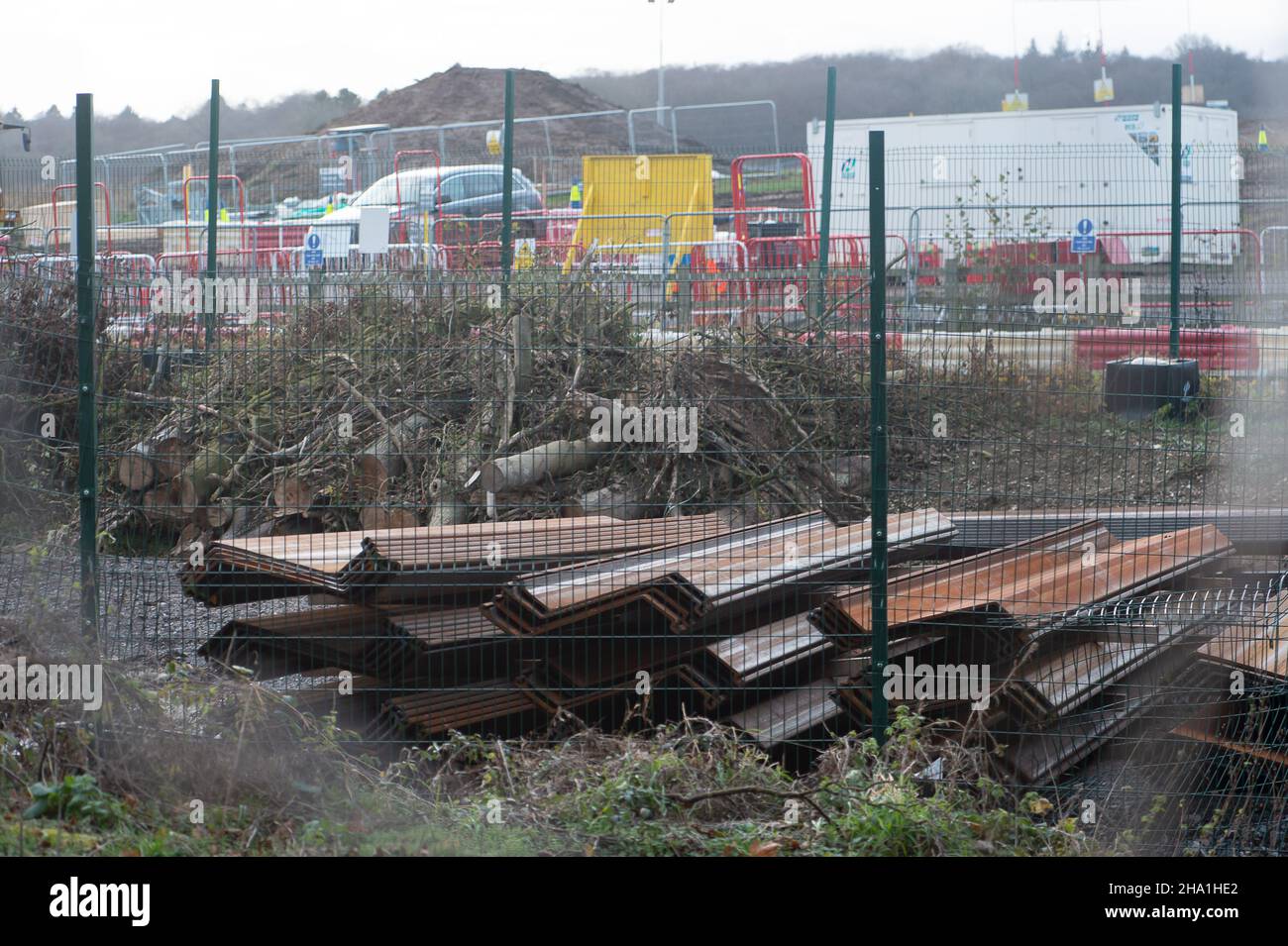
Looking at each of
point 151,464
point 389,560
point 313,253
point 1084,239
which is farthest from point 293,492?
point 1084,239

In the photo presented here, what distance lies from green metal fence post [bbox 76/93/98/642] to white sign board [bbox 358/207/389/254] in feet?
20.8

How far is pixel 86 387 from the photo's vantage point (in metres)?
5.44

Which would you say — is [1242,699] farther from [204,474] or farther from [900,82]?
[900,82]

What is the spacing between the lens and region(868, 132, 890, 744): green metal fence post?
5238 mm

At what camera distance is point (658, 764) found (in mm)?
4691

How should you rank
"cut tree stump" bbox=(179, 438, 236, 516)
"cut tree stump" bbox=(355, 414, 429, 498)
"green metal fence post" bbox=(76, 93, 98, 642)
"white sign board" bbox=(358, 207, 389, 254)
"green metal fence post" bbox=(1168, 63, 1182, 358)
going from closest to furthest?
"green metal fence post" bbox=(76, 93, 98, 642)
"cut tree stump" bbox=(355, 414, 429, 498)
"cut tree stump" bbox=(179, 438, 236, 516)
"green metal fence post" bbox=(1168, 63, 1182, 358)
"white sign board" bbox=(358, 207, 389, 254)

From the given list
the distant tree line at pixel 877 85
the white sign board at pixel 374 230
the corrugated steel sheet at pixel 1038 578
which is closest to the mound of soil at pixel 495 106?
the distant tree line at pixel 877 85

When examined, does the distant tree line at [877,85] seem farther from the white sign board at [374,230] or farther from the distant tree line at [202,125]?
the white sign board at [374,230]

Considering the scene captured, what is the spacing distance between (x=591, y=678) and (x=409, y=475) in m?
2.91

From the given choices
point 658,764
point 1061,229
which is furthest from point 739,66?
point 658,764

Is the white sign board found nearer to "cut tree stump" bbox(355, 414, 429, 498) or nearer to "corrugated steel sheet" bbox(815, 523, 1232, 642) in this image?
"cut tree stump" bbox(355, 414, 429, 498)

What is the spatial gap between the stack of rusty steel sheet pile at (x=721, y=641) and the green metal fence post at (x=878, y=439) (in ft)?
0.46

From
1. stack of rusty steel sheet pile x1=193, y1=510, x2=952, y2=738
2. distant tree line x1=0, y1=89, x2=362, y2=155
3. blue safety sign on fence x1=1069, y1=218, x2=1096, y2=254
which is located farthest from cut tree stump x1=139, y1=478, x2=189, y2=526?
distant tree line x1=0, y1=89, x2=362, y2=155
